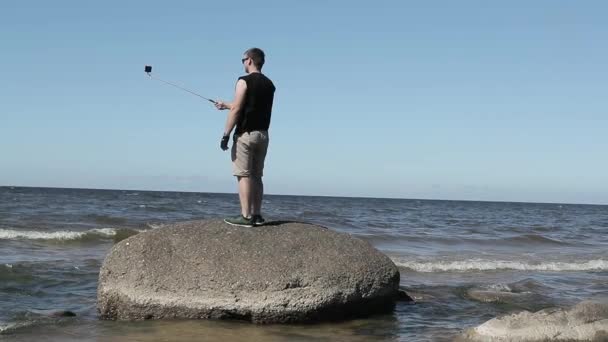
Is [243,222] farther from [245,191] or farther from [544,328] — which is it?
[544,328]

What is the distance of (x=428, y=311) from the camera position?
8102mm

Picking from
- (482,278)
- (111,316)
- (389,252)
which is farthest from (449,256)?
(111,316)

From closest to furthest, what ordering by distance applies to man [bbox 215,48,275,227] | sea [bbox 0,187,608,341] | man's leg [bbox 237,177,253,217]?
sea [bbox 0,187,608,341] < man [bbox 215,48,275,227] < man's leg [bbox 237,177,253,217]

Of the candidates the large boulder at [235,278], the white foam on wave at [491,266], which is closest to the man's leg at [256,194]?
the large boulder at [235,278]

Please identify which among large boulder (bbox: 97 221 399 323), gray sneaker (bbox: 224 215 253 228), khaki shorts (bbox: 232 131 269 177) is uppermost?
khaki shorts (bbox: 232 131 269 177)

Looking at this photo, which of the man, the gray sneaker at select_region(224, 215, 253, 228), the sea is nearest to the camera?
the sea

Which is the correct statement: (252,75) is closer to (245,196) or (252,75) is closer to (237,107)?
(237,107)

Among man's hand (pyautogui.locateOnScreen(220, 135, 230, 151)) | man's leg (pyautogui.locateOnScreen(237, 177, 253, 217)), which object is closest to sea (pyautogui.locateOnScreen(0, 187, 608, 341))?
man's leg (pyautogui.locateOnScreen(237, 177, 253, 217))

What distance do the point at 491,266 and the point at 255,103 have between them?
7.88 meters

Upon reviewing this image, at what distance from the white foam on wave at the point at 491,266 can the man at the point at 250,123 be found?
5.94 metres

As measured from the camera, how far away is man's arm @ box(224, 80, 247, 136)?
7.12m

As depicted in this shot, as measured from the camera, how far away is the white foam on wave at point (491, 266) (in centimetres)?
1279

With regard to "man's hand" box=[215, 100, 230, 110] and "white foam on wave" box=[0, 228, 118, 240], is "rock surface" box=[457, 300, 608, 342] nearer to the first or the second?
"man's hand" box=[215, 100, 230, 110]

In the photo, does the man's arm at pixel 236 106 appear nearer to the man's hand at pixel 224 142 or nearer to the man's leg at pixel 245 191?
the man's hand at pixel 224 142
